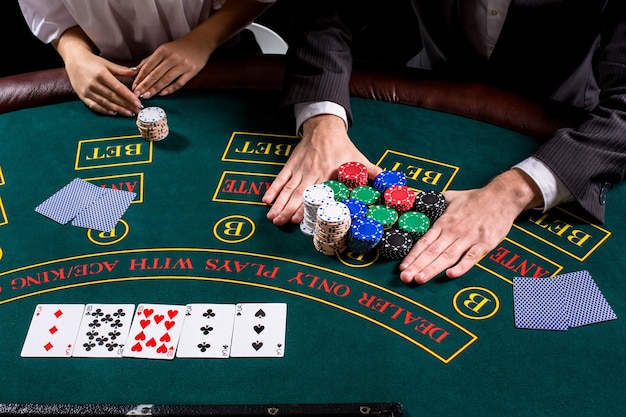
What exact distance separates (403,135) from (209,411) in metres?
1.25

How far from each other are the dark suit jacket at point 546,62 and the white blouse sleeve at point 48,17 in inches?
36.4

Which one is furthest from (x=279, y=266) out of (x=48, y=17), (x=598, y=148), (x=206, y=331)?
(x=48, y=17)

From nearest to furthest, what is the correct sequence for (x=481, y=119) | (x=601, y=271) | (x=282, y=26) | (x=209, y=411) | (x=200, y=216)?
(x=209, y=411), (x=601, y=271), (x=200, y=216), (x=481, y=119), (x=282, y=26)

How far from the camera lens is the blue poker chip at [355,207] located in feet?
6.72

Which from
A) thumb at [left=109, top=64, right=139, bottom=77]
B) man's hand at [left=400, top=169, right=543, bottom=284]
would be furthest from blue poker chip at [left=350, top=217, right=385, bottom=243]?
thumb at [left=109, top=64, right=139, bottom=77]

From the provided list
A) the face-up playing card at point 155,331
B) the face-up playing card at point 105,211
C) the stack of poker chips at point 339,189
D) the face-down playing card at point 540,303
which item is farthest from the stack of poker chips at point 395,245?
the face-up playing card at point 105,211

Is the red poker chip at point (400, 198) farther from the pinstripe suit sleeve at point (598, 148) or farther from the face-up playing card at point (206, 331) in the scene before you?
the face-up playing card at point (206, 331)

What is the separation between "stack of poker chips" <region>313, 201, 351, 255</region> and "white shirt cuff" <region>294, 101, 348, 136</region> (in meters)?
0.50

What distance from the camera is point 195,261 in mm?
1987

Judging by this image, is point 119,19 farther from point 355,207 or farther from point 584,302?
point 584,302

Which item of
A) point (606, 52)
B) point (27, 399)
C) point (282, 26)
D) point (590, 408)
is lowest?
point (282, 26)

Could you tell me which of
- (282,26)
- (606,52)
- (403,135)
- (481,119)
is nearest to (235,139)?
(403,135)

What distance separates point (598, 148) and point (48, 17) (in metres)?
2.10

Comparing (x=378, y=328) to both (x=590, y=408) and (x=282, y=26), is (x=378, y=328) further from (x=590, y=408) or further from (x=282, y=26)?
(x=282, y=26)
